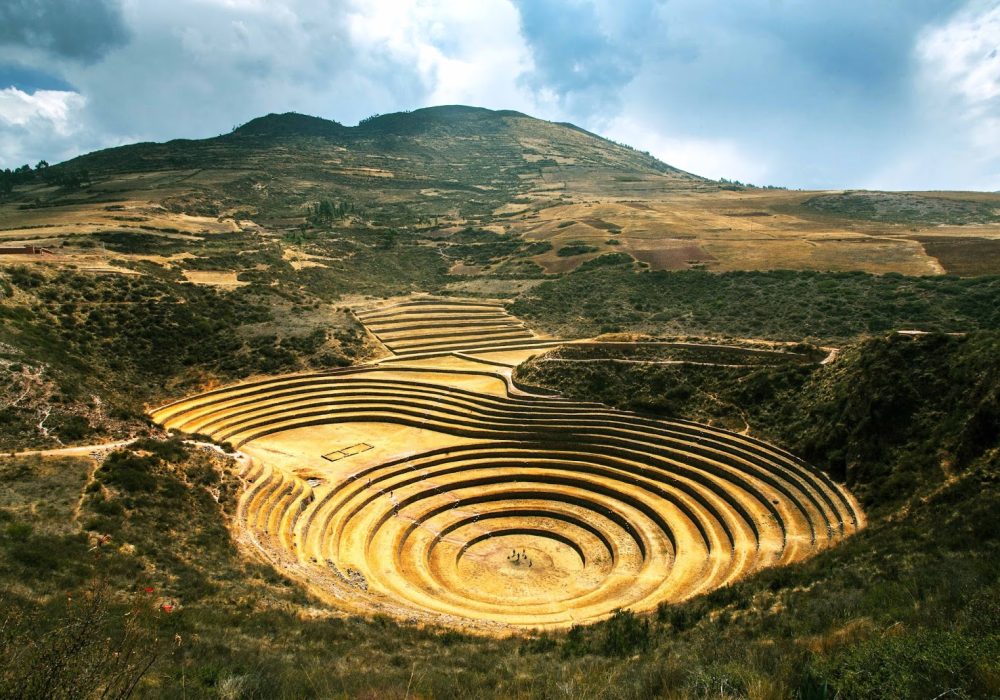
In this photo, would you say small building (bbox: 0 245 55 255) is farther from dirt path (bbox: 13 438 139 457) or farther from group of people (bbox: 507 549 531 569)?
group of people (bbox: 507 549 531 569)

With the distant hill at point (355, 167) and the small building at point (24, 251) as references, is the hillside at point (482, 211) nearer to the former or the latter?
the distant hill at point (355, 167)

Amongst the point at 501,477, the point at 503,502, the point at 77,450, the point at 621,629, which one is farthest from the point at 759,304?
the point at 77,450

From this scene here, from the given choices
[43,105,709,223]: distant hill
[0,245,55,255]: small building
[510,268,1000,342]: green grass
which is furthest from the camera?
[43,105,709,223]: distant hill

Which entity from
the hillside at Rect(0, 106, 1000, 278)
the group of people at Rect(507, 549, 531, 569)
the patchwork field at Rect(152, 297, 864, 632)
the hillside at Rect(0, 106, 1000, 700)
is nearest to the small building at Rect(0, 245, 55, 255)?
the hillside at Rect(0, 106, 1000, 700)

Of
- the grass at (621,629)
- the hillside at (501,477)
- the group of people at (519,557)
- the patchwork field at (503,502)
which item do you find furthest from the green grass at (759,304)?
the grass at (621,629)

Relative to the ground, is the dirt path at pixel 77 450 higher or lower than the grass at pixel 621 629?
higher

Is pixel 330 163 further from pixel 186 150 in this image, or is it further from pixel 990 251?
pixel 990 251

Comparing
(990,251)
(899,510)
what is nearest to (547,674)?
(899,510)

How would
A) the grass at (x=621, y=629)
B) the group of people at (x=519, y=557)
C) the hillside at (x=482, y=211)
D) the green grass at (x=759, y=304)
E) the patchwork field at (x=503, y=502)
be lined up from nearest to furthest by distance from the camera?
the grass at (x=621, y=629) → the patchwork field at (x=503, y=502) → the group of people at (x=519, y=557) → the green grass at (x=759, y=304) → the hillside at (x=482, y=211)
